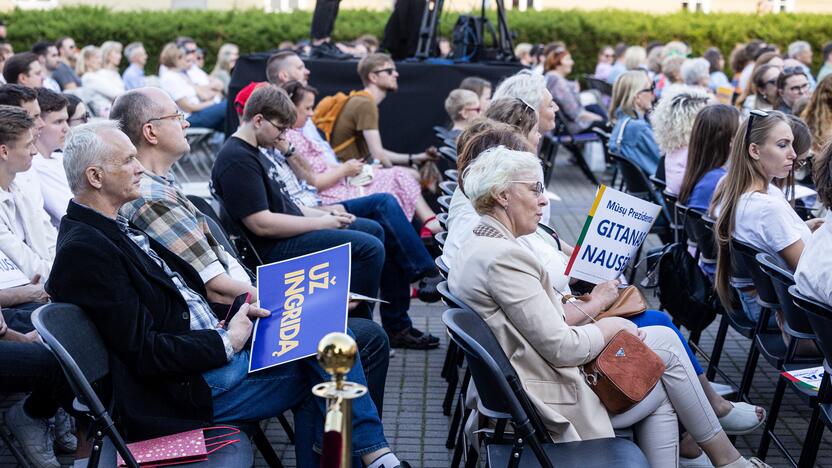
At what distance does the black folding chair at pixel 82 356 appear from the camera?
2707 mm

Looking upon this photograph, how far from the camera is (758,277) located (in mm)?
4152

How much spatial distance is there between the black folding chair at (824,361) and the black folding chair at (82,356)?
2.26m

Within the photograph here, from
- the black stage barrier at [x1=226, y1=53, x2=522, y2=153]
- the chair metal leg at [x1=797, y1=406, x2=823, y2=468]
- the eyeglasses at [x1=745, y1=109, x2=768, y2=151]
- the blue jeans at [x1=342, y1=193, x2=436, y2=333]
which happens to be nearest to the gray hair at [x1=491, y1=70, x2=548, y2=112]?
the blue jeans at [x1=342, y1=193, x2=436, y2=333]

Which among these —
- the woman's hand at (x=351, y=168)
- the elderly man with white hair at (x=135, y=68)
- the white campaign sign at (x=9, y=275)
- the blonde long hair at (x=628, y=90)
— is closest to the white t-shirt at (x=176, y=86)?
the elderly man with white hair at (x=135, y=68)

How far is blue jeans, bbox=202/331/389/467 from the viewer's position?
129 inches

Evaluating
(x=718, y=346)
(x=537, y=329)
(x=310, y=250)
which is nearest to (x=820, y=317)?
(x=537, y=329)

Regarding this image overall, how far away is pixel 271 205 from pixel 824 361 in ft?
9.50

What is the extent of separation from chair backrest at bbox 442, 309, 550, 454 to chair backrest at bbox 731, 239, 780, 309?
58.7 inches

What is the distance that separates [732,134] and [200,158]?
344 inches

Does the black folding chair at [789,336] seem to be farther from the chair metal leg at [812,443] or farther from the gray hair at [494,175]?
the gray hair at [494,175]

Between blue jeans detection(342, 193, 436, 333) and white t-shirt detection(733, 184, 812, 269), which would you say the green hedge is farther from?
white t-shirt detection(733, 184, 812, 269)

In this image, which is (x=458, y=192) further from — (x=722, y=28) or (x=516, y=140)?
(x=722, y=28)

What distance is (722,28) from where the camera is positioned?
1889 cm

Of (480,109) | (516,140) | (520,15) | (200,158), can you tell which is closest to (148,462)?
(516,140)
